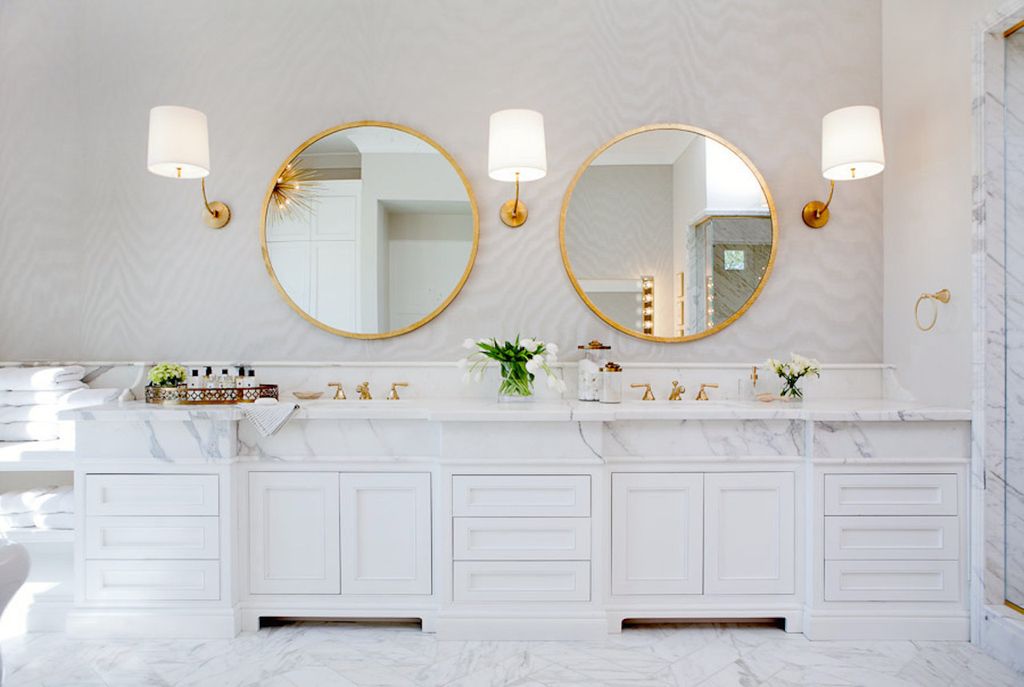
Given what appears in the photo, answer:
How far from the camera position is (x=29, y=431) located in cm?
270

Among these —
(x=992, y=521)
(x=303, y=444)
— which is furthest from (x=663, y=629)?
(x=303, y=444)

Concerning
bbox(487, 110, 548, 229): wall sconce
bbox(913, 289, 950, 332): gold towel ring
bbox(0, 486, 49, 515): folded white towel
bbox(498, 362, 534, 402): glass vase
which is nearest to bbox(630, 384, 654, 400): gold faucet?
bbox(498, 362, 534, 402): glass vase

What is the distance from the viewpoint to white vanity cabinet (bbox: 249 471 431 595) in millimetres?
2500

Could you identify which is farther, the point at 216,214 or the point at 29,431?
the point at 216,214

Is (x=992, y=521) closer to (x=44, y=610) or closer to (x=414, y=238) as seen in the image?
(x=414, y=238)

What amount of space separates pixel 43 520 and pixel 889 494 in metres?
3.34

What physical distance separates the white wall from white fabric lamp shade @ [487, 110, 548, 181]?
1.49m

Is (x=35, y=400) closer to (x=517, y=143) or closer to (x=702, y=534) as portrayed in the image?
(x=517, y=143)

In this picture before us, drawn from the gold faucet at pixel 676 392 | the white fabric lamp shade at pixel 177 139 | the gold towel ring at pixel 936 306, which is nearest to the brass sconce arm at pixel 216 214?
the white fabric lamp shade at pixel 177 139

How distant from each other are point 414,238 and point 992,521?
263 centimetres

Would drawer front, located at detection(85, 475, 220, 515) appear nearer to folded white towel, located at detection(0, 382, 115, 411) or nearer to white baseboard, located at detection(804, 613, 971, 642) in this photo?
folded white towel, located at detection(0, 382, 115, 411)

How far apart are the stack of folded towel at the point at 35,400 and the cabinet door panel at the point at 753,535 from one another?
8.71 ft

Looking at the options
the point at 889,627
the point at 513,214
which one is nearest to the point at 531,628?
the point at 889,627

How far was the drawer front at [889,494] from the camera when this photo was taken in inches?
96.5
